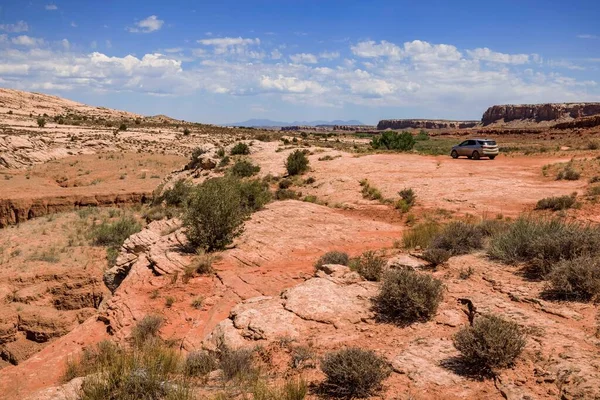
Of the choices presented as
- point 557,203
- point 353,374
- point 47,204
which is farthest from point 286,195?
point 353,374

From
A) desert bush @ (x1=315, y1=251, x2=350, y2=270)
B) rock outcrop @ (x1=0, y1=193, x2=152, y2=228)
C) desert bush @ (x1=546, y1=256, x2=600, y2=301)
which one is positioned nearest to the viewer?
desert bush @ (x1=546, y1=256, x2=600, y2=301)

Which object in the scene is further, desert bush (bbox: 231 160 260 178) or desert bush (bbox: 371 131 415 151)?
desert bush (bbox: 371 131 415 151)

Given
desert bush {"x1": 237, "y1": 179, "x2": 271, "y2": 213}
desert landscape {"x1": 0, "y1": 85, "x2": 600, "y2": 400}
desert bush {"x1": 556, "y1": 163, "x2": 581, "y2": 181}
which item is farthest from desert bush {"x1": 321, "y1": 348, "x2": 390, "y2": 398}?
desert bush {"x1": 556, "y1": 163, "x2": 581, "y2": 181}

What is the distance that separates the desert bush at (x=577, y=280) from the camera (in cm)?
591

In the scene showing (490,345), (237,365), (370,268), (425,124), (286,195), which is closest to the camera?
(490,345)

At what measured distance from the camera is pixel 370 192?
18.7 metres

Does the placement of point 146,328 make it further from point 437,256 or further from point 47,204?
point 47,204

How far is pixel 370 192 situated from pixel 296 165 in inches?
231

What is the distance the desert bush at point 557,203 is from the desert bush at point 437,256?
28.9 ft

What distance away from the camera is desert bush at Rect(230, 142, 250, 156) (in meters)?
27.4

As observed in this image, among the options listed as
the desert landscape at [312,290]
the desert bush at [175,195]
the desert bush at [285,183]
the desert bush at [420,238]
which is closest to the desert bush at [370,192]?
the desert landscape at [312,290]

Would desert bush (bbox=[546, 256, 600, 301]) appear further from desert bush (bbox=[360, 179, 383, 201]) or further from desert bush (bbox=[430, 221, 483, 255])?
desert bush (bbox=[360, 179, 383, 201])

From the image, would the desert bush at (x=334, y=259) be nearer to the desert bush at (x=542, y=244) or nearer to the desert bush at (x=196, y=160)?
the desert bush at (x=542, y=244)

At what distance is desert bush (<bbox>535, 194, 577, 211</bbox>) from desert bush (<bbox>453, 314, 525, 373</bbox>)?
11765mm
